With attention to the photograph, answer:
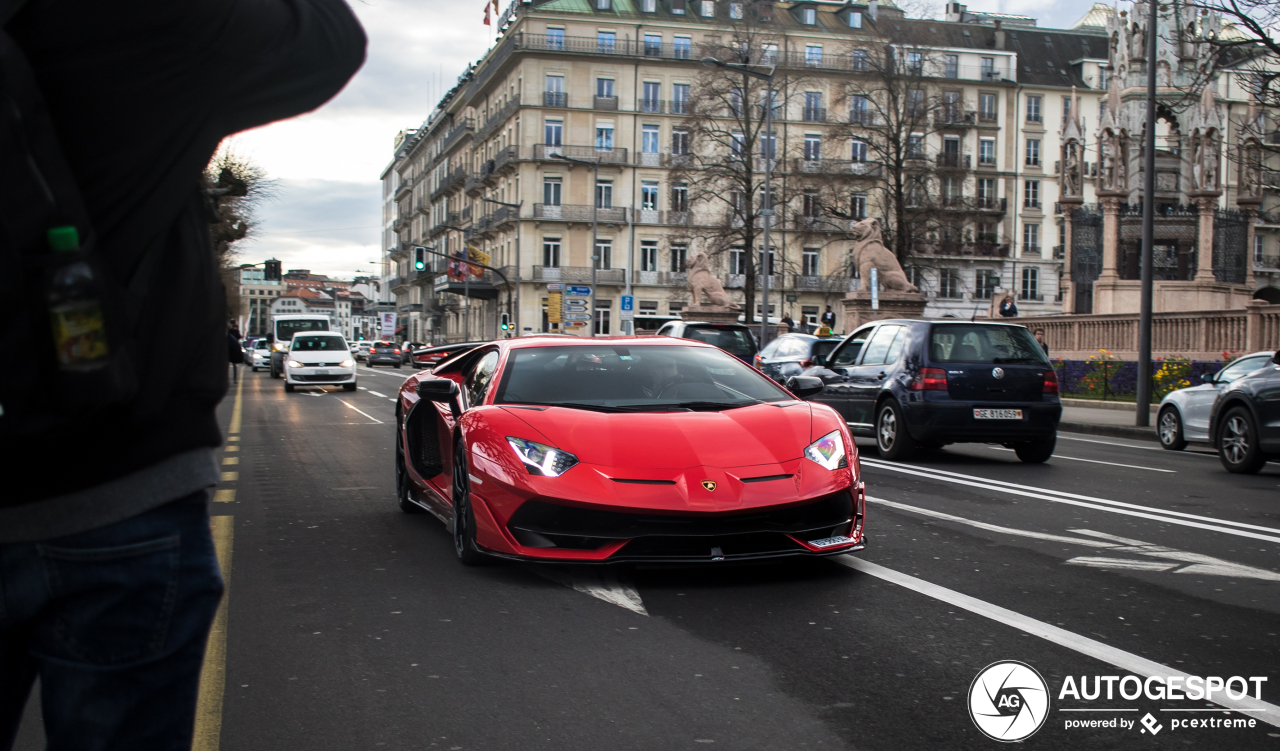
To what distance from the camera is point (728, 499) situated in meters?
5.78

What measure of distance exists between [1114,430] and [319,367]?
2113cm

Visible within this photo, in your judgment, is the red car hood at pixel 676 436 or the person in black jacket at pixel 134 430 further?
the red car hood at pixel 676 436

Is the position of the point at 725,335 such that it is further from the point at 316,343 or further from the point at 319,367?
the point at 316,343

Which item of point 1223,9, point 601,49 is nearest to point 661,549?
point 1223,9

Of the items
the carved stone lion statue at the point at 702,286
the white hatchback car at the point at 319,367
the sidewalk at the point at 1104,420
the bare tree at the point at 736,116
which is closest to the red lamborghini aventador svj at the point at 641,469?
the sidewalk at the point at 1104,420

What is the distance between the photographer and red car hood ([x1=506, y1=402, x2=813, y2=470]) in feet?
19.7

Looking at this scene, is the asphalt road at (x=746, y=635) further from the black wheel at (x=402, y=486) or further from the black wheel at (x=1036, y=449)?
the black wheel at (x=1036, y=449)

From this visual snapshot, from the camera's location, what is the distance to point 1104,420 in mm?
21609

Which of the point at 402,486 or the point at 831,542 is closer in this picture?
the point at 831,542

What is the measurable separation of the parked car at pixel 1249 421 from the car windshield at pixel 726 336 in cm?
993

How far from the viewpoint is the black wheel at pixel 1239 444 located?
41.3 ft

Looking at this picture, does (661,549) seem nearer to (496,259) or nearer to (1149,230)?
(1149,230)

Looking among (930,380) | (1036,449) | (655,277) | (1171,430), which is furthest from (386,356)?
(1036,449)

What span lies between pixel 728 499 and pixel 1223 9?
19454mm
